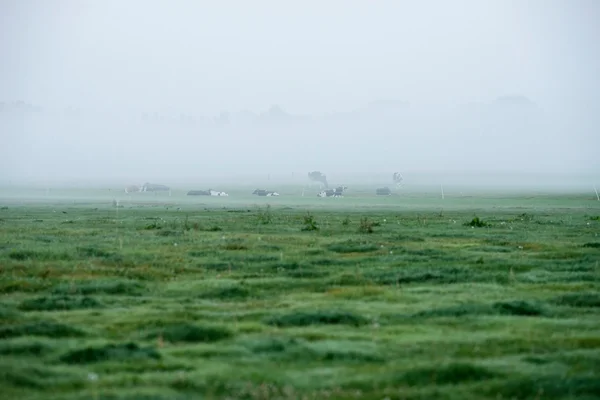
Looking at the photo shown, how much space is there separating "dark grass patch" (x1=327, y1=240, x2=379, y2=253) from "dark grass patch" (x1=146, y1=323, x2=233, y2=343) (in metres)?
16.0

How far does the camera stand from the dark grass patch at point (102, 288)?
22172 mm

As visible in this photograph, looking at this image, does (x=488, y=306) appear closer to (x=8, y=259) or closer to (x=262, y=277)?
(x=262, y=277)

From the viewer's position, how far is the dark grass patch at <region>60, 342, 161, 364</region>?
47.9ft

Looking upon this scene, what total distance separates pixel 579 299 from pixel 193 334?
9691 millimetres

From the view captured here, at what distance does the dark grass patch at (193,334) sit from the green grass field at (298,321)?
31mm

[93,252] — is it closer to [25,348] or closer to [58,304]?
[58,304]

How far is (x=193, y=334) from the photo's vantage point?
647 inches

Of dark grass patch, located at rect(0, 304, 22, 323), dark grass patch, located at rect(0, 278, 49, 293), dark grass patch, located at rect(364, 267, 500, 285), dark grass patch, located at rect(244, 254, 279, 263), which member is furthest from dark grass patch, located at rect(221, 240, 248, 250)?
dark grass patch, located at rect(0, 304, 22, 323)

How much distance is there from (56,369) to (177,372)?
2000 mm

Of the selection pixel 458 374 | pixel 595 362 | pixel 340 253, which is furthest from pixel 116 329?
pixel 340 253

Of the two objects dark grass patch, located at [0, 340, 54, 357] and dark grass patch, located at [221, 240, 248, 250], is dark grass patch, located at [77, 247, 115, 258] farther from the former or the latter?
dark grass patch, located at [0, 340, 54, 357]

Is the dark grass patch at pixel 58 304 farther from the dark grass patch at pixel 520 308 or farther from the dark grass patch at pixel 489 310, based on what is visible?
the dark grass patch at pixel 520 308

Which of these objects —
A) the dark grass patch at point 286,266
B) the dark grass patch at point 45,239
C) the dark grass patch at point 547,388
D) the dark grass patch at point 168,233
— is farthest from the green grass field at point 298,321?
the dark grass patch at point 168,233

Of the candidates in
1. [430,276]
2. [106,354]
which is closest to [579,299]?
[430,276]
